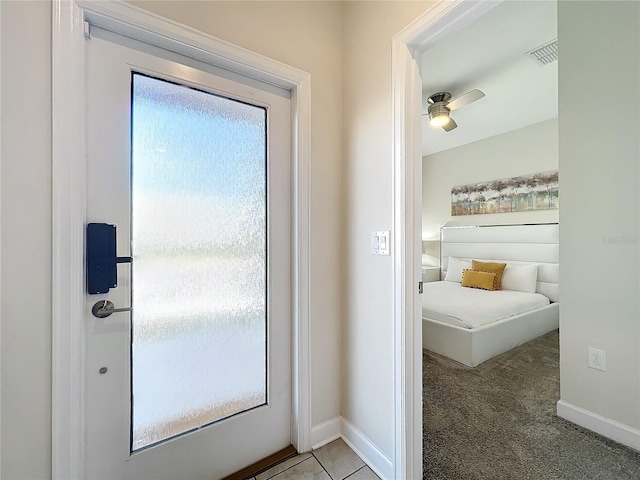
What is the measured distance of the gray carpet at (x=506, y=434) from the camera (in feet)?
4.59

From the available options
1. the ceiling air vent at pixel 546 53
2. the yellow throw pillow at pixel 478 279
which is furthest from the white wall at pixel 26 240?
the yellow throw pillow at pixel 478 279

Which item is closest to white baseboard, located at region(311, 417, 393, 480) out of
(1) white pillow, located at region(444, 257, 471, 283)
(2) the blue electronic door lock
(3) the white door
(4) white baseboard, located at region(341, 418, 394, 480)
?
(4) white baseboard, located at region(341, 418, 394, 480)

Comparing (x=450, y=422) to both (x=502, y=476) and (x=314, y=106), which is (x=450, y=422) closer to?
(x=502, y=476)

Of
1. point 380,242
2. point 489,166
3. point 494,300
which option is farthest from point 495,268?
point 380,242

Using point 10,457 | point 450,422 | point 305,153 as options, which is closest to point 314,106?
point 305,153

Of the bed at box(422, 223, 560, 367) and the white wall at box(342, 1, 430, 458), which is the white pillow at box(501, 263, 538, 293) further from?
the white wall at box(342, 1, 430, 458)

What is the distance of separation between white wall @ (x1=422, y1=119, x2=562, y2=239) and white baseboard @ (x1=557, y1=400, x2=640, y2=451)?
9.05 feet

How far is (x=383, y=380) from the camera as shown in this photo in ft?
4.46

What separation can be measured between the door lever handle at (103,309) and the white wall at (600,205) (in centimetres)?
250

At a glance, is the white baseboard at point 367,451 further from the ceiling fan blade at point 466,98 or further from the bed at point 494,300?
the ceiling fan blade at point 466,98

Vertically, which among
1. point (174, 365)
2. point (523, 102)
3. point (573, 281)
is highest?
point (523, 102)

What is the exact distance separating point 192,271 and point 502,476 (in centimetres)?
180

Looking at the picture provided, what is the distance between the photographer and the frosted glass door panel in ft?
3.76

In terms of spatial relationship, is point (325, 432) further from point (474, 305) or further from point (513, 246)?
point (513, 246)
